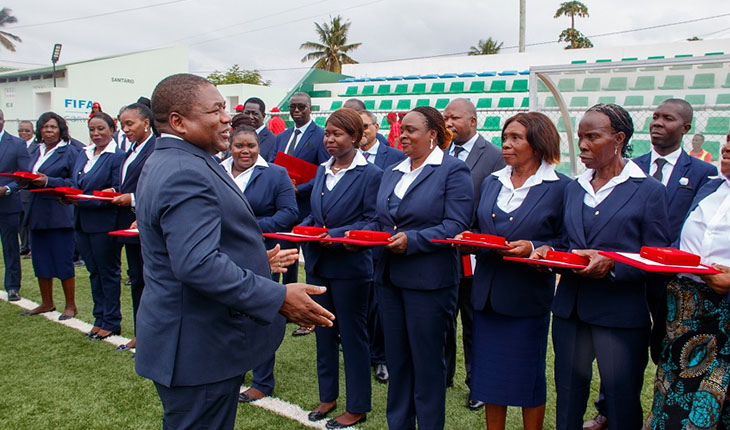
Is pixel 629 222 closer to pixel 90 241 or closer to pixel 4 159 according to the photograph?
pixel 90 241

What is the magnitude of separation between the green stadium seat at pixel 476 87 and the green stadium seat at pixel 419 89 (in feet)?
5.82

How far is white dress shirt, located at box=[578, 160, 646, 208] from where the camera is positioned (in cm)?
284

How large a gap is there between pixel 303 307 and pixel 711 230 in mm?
2012

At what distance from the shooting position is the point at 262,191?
436 cm

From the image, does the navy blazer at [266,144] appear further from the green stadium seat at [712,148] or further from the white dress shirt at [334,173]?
the green stadium seat at [712,148]

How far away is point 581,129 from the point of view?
9.60 feet

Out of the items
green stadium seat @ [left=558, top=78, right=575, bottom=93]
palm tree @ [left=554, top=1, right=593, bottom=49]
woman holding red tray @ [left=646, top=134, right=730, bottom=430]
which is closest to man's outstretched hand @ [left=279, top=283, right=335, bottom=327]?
woman holding red tray @ [left=646, top=134, right=730, bottom=430]

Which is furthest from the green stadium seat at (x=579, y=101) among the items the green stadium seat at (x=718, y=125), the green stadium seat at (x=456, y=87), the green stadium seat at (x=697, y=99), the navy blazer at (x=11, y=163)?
the green stadium seat at (x=456, y=87)

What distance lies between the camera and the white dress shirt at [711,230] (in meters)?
2.60

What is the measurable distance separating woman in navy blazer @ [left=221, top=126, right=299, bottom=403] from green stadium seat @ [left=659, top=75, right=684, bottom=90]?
15.6ft

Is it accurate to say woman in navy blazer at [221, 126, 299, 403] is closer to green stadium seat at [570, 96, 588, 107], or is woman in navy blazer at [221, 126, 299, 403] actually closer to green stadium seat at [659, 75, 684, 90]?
green stadium seat at [570, 96, 588, 107]

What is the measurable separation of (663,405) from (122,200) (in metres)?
4.38

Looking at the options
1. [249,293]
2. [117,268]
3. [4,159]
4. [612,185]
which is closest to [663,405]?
[612,185]

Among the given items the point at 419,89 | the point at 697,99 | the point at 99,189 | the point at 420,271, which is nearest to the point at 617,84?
the point at 697,99
